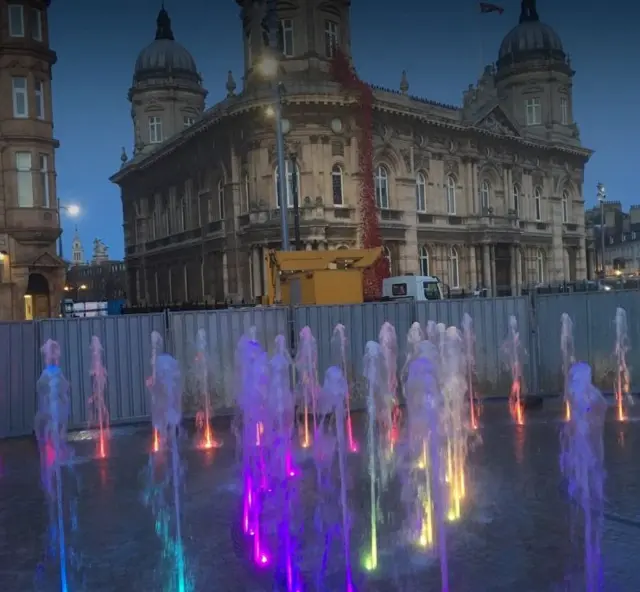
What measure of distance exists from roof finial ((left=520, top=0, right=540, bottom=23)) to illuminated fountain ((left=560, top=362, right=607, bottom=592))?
4766 cm

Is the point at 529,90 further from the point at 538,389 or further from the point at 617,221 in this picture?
the point at 617,221

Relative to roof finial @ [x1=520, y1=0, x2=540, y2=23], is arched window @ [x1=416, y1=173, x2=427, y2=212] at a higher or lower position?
lower

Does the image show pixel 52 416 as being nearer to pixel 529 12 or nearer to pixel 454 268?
pixel 454 268

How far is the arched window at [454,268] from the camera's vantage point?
4231 cm

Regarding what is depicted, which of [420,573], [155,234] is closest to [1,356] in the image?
[420,573]

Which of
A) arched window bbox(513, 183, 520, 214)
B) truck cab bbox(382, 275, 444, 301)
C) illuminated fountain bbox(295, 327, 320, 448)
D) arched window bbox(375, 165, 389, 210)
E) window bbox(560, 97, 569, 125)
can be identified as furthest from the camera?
window bbox(560, 97, 569, 125)

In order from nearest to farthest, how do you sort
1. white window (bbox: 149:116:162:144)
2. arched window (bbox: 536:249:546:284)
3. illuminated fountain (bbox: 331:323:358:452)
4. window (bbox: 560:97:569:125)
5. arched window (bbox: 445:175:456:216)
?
illuminated fountain (bbox: 331:323:358:452) → arched window (bbox: 445:175:456:216) → arched window (bbox: 536:249:546:284) → window (bbox: 560:97:569:125) → white window (bbox: 149:116:162:144)

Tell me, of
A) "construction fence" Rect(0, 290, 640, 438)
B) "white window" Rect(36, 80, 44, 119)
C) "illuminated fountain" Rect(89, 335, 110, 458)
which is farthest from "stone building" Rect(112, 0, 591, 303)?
"illuminated fountain" Rect(89, 335, 110, 458)

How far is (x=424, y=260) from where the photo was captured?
40.8 m

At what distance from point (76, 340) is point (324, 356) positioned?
4933mm

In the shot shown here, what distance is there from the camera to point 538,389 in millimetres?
16062

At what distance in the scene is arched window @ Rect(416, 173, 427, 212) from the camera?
40.2 m

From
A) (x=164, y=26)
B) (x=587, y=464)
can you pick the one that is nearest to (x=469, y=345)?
(x=587, y=464)

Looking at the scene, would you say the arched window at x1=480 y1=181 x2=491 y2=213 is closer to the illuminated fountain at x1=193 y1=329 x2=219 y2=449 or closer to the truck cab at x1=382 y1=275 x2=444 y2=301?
the truck cab at x1=382 y1=275 x2=444 y2=301
